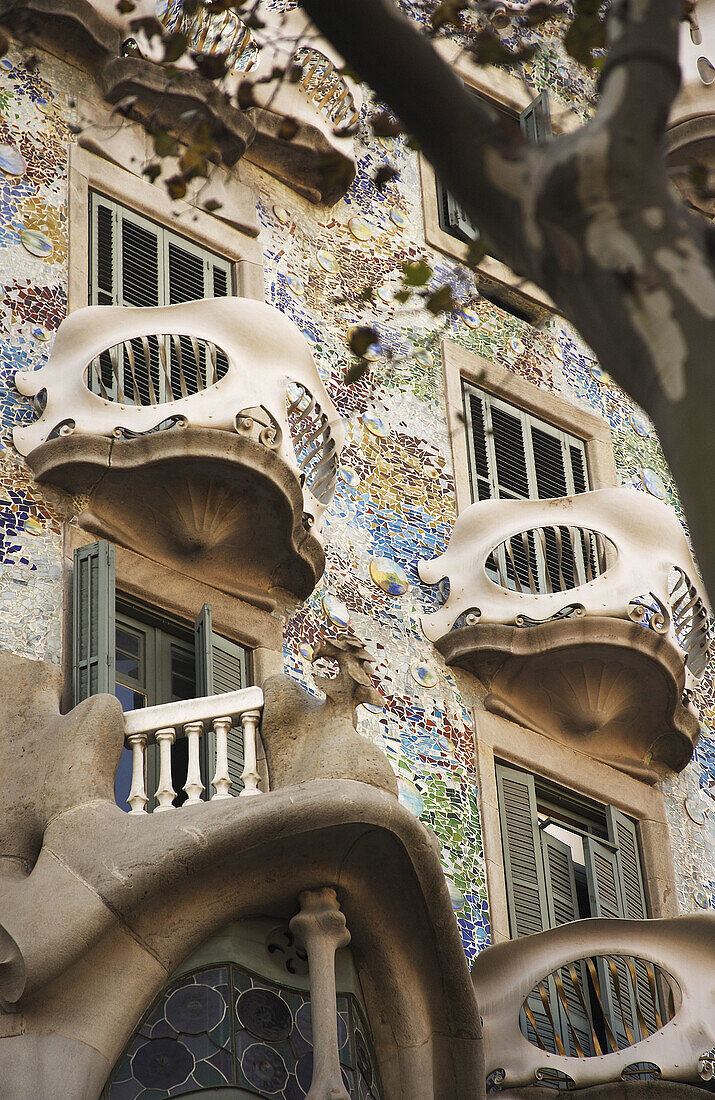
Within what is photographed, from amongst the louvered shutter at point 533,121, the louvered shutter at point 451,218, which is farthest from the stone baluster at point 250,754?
the louvered shutter at point 533,121

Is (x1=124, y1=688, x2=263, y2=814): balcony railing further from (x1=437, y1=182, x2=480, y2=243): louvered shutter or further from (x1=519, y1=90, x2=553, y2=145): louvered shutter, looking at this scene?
(x1=519, y1=90, x2=553, y2=145): louvered shutter

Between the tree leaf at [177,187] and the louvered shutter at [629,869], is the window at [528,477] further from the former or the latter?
the tree leaf at [177,187]

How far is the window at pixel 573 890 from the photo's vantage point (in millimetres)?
11688

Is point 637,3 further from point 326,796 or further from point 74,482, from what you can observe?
point 74,482

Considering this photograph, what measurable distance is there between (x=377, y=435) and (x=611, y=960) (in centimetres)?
388

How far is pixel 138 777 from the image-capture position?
9.93m

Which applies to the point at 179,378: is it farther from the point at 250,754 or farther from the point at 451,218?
the point at 451,218

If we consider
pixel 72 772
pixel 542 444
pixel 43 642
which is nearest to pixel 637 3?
pixel 72 772

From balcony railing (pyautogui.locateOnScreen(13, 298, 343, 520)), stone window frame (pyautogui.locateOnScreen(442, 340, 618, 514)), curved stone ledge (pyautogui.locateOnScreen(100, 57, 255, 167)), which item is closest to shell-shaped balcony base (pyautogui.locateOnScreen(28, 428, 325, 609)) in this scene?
balcony railing (pyautogui.locateOnScreen(13, 298, 343, 520))

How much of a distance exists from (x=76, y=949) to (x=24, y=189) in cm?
558

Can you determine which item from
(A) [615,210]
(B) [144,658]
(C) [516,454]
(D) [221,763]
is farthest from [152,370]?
(A) [615,210]

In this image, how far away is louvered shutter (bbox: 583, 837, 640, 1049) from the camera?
1173cm

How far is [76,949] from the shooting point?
29.9 feet

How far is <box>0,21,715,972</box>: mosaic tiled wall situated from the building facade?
0.03 m
